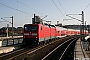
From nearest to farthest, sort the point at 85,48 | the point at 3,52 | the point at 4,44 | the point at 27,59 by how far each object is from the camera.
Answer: the point at 27,59, the point at 3,52, the point at 85,48, the point at 4,44

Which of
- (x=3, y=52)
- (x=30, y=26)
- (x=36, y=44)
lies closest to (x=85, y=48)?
(x=36, y=44)

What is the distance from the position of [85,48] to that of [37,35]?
681 cm

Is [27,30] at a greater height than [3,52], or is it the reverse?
[27,30]

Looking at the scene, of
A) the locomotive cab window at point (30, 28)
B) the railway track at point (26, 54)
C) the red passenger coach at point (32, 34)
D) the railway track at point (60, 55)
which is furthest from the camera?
the locomotive cab window at point (30, 28)

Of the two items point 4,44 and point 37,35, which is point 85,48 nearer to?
point 37,35

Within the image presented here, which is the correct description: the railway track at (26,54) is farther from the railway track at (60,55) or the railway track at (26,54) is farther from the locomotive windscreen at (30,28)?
the locomotive windscreen at (30,28)

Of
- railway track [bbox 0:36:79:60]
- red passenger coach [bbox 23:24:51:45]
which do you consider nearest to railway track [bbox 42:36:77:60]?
railway track [bbox 0:36:79:60]

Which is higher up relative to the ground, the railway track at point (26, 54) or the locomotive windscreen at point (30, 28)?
the locomotive windscreen at point (30, 28)

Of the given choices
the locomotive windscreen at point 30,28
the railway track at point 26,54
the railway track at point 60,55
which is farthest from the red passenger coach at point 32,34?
the railway track at point 60,55

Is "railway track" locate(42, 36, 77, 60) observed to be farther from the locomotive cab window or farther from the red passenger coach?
the locomotive cab window

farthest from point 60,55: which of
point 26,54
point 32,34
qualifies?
point 32,34

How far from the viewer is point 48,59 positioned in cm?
1491

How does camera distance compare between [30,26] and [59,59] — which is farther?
[30,26]

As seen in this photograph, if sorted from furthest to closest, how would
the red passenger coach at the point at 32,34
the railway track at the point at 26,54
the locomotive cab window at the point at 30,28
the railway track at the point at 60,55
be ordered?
the locomotive cab window at the point at 30,28 → the red passenger coach at the point at 32,34 → the railway track at the point at 60,55 → the railway track at the point at 26,54
